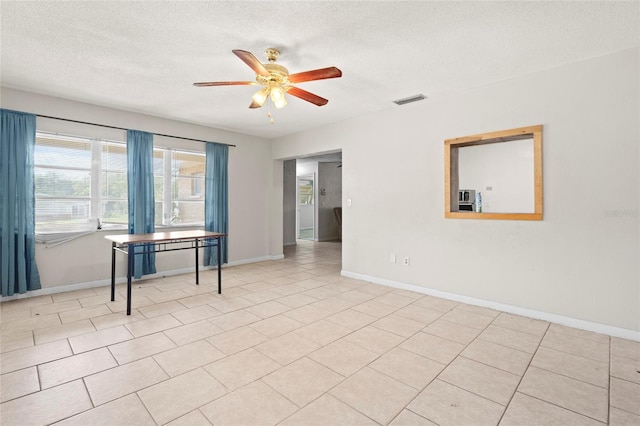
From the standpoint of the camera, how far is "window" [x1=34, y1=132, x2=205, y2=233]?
3.96m

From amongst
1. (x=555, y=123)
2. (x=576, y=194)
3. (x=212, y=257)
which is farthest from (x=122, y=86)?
(x=576, y=194)

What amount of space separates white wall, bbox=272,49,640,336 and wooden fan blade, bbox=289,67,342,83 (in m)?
2.00

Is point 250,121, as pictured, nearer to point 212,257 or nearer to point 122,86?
point 122,86

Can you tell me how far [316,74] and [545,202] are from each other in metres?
2.61

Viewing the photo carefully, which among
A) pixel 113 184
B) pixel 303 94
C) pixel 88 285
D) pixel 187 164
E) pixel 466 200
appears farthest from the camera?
pixel 187 164

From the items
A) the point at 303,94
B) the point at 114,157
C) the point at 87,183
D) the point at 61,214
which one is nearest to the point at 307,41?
the point at 303,94

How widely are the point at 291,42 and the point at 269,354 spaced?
8.35ft

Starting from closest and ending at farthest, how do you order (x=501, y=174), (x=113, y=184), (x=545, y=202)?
(x=545, y=202)
(x=501, y=174)
(x=113, y=184)

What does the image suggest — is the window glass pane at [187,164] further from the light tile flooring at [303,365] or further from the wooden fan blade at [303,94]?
the wooden fan blade at [303,94]

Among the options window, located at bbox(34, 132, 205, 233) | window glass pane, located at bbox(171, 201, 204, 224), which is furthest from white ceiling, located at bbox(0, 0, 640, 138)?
window glass pane, located at bbox(171, 201, 204, 224)

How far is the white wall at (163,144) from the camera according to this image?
3955 mm

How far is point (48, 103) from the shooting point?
3.93 meters

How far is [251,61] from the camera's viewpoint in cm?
231

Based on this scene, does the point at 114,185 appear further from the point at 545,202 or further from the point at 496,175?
the point at 545,202
